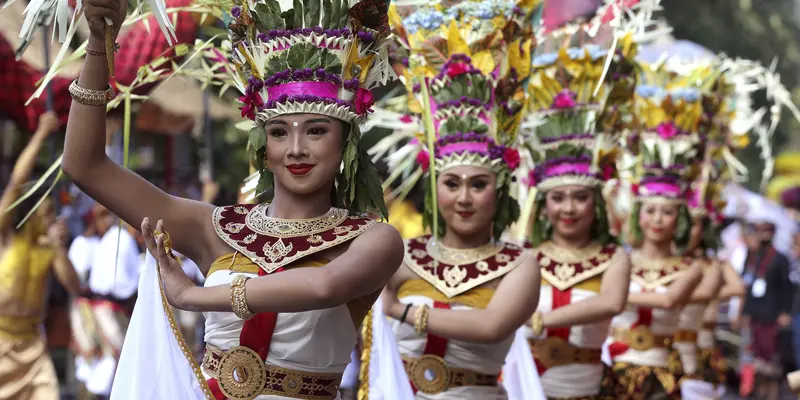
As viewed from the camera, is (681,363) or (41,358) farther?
(681,363)

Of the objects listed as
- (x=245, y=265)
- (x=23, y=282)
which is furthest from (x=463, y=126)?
(x=23, y=282)

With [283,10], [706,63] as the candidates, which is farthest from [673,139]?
[283,10]

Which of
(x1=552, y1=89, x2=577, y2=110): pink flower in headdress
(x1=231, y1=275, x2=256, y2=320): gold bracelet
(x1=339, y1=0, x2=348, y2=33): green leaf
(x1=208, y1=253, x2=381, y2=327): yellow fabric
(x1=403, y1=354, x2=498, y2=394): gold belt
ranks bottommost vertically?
(x1=403, y1=354, x2=498, y2=394): gold belt

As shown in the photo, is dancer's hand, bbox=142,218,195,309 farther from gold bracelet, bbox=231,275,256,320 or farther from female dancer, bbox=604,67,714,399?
female dancer, bbox=604,67,714,399

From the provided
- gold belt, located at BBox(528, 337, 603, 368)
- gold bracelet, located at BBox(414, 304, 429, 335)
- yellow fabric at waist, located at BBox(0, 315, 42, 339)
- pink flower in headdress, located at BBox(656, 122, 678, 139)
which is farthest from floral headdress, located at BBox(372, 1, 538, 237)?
yellow fabric at waist, located at BBox(0, 315, 42, 339)

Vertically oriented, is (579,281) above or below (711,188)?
above

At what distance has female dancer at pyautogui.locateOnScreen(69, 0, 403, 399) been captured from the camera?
14.0 ft

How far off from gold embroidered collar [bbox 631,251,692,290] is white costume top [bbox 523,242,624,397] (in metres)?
1.84

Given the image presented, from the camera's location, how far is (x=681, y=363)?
9055mm

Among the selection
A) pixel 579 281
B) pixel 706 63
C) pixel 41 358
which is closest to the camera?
pixel 579 281

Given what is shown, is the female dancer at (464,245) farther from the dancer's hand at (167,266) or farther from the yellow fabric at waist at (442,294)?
the dancer's hand at (167,266)

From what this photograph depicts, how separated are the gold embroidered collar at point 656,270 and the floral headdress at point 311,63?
4851 millimetres

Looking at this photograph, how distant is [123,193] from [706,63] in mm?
6425

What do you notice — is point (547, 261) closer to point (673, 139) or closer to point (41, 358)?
point (673, 139)
